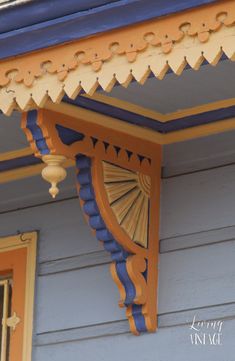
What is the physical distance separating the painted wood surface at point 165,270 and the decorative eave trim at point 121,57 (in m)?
1.04

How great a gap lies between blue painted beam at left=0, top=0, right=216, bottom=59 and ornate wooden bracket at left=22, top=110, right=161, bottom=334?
436mm

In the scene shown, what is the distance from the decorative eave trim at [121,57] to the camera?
612 cm

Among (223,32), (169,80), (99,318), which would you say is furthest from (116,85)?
(99,318)

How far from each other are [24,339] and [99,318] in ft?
1.56

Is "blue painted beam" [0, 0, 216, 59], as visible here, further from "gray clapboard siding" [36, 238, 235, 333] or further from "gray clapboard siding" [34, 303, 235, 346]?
"gray clapboard siding" [34, 303, 235, 346]

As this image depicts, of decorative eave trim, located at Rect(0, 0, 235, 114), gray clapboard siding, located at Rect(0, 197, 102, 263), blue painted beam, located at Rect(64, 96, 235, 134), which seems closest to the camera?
decorative eave trim, located at Rect(0, 0, 235, 114)

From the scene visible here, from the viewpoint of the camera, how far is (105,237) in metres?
7.11

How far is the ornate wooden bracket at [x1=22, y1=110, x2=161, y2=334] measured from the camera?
7070 mm

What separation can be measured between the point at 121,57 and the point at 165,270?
1.38 metres

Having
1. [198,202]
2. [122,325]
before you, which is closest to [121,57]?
[198,202]

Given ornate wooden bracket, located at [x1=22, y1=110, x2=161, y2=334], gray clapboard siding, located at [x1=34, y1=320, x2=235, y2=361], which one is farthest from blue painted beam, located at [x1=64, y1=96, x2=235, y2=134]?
gray clapboard siding, located at [x1=34, y1=320, x2=235, y2=361]

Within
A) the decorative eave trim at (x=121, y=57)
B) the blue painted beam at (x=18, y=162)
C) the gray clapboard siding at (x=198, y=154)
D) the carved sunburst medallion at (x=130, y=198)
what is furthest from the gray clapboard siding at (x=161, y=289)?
the decorative eave trim at (x=121, y=57)

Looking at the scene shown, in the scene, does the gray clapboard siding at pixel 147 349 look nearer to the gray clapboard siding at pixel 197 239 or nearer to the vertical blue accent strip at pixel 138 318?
the vertical blue accent strip at pixel 138 318

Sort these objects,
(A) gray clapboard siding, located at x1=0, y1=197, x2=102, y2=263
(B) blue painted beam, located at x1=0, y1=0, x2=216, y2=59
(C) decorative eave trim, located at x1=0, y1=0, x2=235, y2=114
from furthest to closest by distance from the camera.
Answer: (A) gray clapboard siding, located at x1=0, y1=197, x2=102, y2=263 → (B) blue painted beam, located at x1=0, y1=0, x2=216, y2=59 → (C) decorative eave trim, located at x1=0, y1=0, x2=235, y2=114
